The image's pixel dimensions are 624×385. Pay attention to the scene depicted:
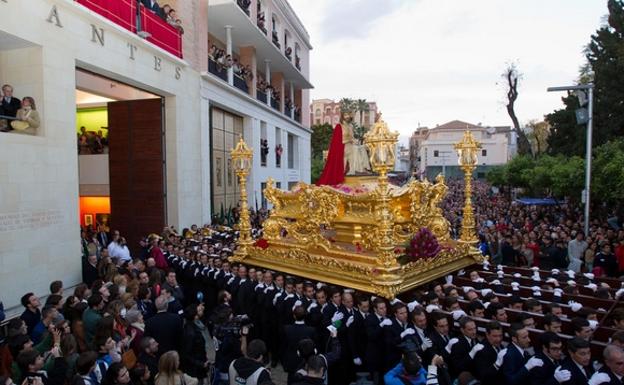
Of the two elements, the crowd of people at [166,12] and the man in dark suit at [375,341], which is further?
the crowd of people at [166,12]

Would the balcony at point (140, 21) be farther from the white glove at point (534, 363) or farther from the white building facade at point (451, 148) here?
the white building facade at point (451, 148)

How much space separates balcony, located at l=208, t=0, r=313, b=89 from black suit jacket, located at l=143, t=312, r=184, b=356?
15.4 meters

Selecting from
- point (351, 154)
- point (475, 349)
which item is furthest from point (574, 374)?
point (351, 154)

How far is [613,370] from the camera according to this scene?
396cm

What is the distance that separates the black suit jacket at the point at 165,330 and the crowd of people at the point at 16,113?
618cm

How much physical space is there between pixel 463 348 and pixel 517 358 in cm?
61

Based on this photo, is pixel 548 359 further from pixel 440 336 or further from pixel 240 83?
pixel 240 83

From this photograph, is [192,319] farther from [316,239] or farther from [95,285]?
[316,239]

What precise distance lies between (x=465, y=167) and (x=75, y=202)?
9508mm

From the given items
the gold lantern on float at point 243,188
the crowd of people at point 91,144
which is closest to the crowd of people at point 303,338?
the gold lantern on float at point 243,188

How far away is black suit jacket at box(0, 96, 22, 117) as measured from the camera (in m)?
8.74

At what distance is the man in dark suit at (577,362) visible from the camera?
4.14 metres

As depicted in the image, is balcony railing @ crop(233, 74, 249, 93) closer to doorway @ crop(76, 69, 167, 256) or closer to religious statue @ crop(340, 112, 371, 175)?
doorway @ crop(76, 69, 167, 256)

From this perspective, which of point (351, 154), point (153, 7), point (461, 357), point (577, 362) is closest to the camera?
point (577, 362)
